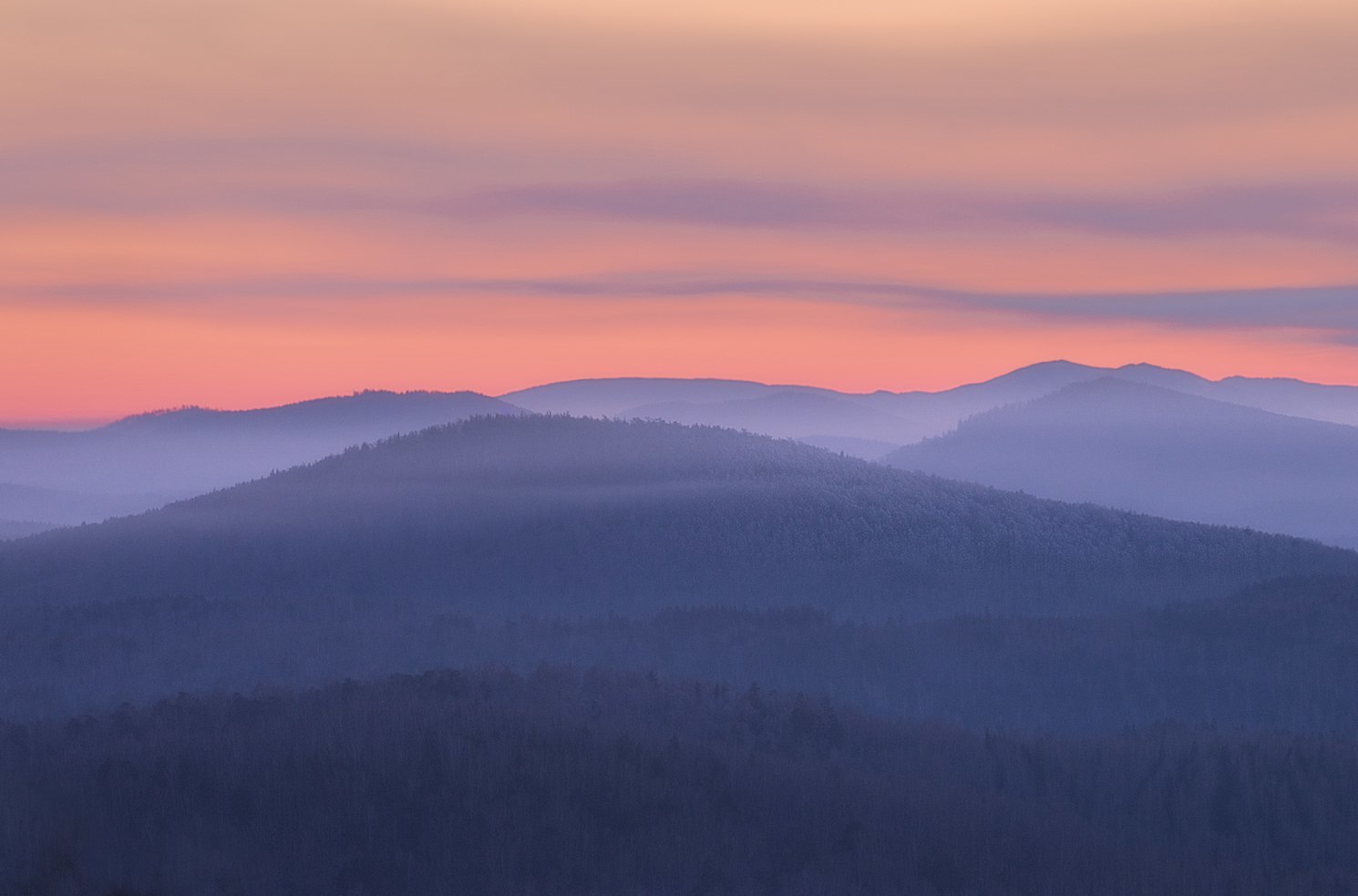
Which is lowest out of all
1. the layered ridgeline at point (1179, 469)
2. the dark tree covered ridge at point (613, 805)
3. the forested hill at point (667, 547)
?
the dark tree covered ridge at point (613, 805)

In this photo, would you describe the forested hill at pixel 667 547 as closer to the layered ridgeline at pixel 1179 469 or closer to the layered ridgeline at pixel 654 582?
the layered ridgeline at pixel 654 582

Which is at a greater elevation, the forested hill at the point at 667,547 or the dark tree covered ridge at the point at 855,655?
the forested hill at the point at 667,547

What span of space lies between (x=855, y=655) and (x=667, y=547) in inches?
818

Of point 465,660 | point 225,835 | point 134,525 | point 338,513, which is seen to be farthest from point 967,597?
point 134,525

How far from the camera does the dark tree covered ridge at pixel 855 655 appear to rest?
24875mm

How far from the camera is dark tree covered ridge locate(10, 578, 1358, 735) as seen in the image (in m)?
24.9

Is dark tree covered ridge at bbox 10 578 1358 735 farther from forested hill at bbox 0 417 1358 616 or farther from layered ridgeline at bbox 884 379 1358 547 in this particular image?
layered ridgeline at bbox 884 379 1358 547

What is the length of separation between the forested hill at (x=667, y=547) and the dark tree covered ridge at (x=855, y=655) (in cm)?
569

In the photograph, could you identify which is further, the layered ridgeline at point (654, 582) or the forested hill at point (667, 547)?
the forested hill at point (667, 547)

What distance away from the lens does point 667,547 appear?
48.7 m

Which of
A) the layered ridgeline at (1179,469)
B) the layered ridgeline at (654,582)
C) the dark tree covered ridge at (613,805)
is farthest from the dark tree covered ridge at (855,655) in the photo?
the layered ridgeline at (1179,469)

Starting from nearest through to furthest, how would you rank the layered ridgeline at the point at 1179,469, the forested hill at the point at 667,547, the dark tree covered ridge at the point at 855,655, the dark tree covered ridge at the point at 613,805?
the dark tree covered ridge at the point at 613,805 → the dark tree covered ridge at the point at 855,655 → the forested hill at the point at 667,547 → the layered ridgeline at the point at 1179,469

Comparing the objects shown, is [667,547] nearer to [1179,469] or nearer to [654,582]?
[654,582]

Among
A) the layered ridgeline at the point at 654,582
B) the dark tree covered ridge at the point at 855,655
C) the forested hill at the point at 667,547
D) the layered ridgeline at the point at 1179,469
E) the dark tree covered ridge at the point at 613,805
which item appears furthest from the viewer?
the layered ridgeline at the point at 1179,469
